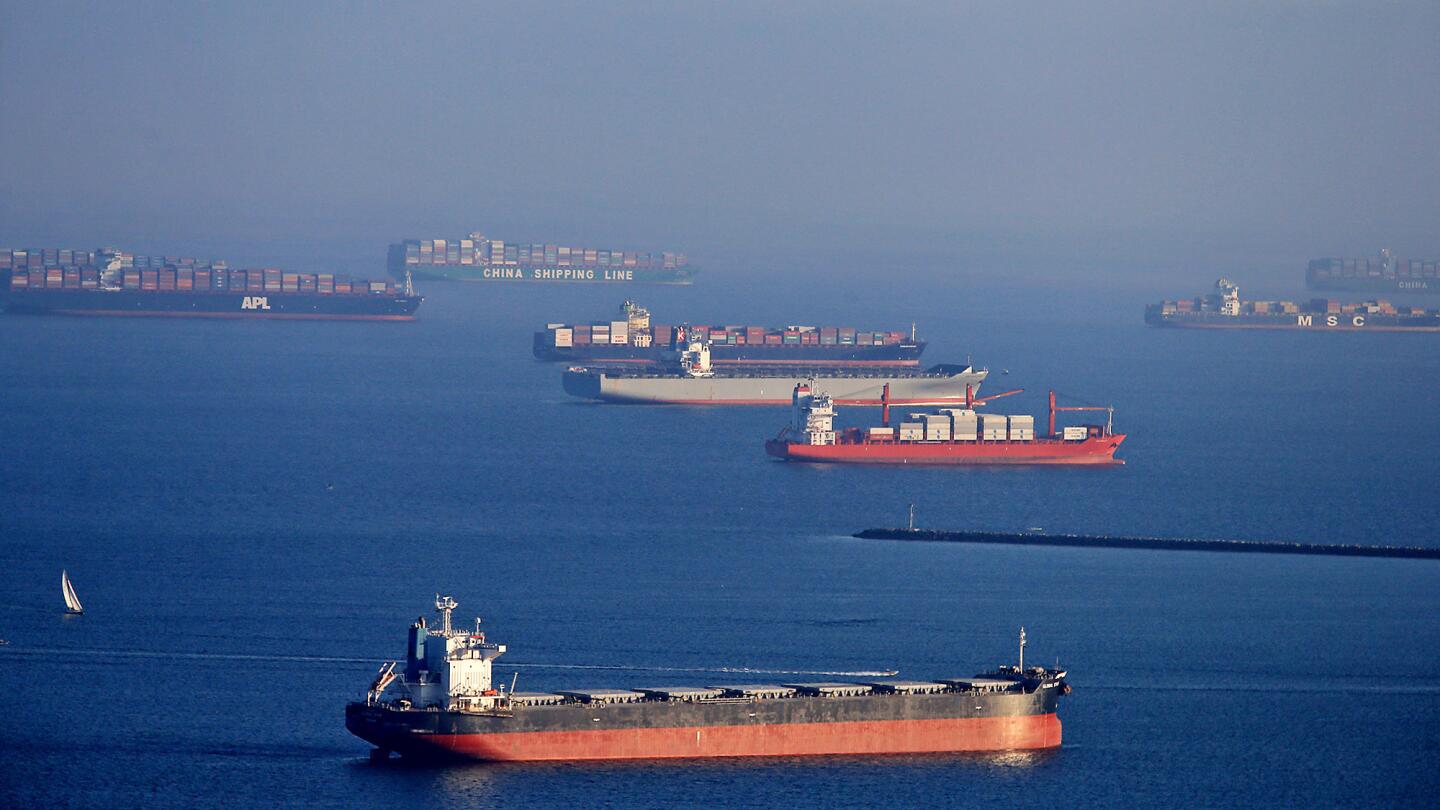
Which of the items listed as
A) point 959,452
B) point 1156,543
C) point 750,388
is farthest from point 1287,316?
point 1156,543

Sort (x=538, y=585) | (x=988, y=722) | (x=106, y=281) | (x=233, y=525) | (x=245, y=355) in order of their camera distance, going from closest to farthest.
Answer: (x=988, y=722) < (x=538, y=585) < (x=233, y=525) < (x=245, y=355) < (x=106, y=281)

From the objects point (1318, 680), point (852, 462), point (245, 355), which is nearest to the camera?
point (1318, 680)

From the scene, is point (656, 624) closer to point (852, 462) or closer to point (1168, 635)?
point (1168, 635)

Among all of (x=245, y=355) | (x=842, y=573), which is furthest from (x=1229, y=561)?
(x=245, y=355)

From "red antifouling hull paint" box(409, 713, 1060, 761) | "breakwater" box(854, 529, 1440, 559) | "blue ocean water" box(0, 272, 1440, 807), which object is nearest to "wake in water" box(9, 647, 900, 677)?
"blue ocean water" box(0, 272, 1440, 807)

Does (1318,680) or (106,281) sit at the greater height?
(106,281)

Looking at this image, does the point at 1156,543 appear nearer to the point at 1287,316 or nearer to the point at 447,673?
the point at 447,673
